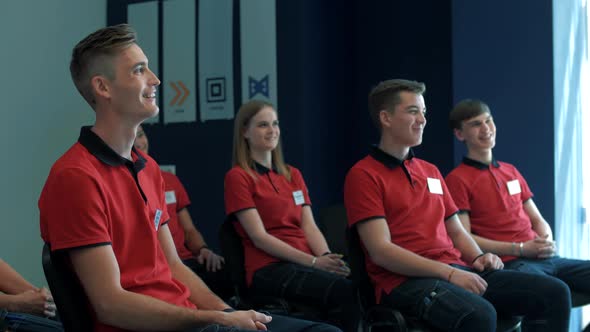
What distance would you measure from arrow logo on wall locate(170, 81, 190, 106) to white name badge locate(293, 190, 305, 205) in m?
1.81

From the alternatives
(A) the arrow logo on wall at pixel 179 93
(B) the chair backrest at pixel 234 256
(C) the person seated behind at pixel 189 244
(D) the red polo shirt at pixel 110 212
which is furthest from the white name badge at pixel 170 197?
(D) the red polo shirt at pixel 110 212

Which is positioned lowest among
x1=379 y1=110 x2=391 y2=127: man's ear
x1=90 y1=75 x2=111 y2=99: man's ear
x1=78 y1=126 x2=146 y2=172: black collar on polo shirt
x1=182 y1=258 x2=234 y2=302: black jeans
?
x1=182 y1=258 x2=234 y2=302: black jeans

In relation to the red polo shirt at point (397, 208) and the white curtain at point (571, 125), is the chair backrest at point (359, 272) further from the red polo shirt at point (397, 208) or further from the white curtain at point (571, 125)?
the white curtain at point (571, 125)

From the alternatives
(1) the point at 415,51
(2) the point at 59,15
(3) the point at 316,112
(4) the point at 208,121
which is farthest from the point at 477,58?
(2) the point at 59,15

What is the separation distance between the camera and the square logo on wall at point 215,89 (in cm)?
473

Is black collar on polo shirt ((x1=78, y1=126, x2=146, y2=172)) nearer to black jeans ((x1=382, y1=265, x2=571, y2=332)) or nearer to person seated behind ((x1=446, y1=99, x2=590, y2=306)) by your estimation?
black jeans ((x1=382, y1=265, x2=571, y2=332))

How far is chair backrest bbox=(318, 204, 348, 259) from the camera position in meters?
3.70

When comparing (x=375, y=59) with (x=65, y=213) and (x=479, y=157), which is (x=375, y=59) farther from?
(x=65, y=213)

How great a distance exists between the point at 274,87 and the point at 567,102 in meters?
1.95

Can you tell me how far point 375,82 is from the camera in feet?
15.5

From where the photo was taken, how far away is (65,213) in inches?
59.6

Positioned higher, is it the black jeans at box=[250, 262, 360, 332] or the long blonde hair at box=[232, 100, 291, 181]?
the long blonde hair at box=[232, 100, 291, 181]

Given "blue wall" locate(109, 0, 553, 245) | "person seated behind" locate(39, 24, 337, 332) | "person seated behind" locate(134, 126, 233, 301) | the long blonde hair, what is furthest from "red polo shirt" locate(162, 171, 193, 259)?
"person seated behind" locate(39, 24, 337, 332)

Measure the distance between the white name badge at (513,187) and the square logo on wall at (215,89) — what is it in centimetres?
219
